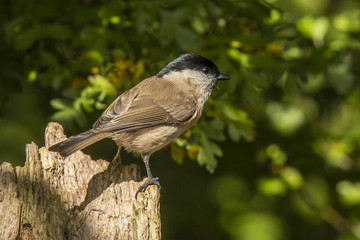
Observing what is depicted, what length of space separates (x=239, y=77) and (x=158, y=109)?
26.8 inches

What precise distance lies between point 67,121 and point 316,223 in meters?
3.07

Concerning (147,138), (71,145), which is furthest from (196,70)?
(71,145)

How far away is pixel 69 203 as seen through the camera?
3.39 meters

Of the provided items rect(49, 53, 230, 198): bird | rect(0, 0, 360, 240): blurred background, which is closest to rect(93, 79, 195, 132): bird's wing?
rect(49, 53, 230, 198): bird

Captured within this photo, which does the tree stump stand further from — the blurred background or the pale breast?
the blurred background

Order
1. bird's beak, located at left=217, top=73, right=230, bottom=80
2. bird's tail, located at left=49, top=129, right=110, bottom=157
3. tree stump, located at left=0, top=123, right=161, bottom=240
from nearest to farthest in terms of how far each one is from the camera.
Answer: tree stump, located at left=0, top=123, right=161, bottom=240, bird's tail, located at left=49, top=129, right=110, bottom=157, bird's beak, located at left=217, top=73, right=230, bottom=80

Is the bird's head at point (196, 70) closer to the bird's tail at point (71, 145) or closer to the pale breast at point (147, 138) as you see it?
the pale breast at point (147, 138)

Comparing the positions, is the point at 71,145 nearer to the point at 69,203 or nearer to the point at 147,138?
the point at 69,203

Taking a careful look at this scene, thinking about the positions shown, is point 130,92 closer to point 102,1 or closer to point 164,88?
point 164,88

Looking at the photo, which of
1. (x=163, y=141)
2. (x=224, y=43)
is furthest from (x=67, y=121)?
(x=224, y=43)

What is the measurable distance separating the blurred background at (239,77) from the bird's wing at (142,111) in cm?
16

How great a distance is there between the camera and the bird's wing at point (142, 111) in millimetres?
4004

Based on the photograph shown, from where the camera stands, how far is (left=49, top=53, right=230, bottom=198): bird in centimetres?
401

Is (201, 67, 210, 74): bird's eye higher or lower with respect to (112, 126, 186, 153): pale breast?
higher
